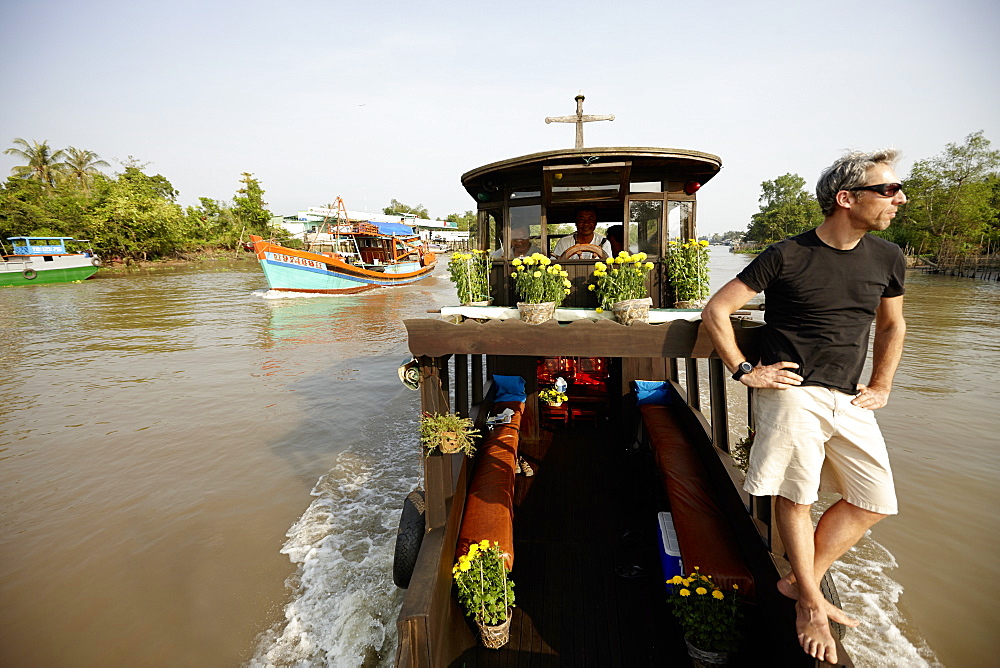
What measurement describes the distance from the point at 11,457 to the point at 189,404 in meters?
3.38

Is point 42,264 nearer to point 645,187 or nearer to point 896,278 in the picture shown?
point 645,187

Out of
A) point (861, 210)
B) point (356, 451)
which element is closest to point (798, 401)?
point (861, 210)

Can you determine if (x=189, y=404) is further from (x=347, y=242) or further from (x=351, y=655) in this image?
(x=347, y=242)

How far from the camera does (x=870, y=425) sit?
Answer: 2.39 metres

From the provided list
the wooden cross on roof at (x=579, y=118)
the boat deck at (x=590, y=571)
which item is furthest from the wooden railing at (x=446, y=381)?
the wooden cross on roof at (x=579, y=118)

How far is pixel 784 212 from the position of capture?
81438 mm

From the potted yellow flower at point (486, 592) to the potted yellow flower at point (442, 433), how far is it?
35.5 inches

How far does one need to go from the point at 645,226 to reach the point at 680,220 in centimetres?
52

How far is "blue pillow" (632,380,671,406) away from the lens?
23.0 feet

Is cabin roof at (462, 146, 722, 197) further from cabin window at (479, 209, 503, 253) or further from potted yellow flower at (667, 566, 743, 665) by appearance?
potted yellow flower at (667, 566, 743, 665)

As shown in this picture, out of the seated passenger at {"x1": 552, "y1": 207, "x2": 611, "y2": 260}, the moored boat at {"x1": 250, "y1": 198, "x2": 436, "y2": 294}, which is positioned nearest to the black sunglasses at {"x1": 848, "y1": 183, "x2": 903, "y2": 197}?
the seated passenger at {"x1": 552, "y1": 207, "x2": 611, "y2": 260}

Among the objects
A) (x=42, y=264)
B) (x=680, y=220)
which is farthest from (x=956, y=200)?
(x=42, y=264)

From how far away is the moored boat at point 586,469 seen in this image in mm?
3557

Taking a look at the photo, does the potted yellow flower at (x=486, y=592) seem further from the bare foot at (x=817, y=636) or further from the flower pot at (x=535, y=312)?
the bare foot at (x=817, y=636)
